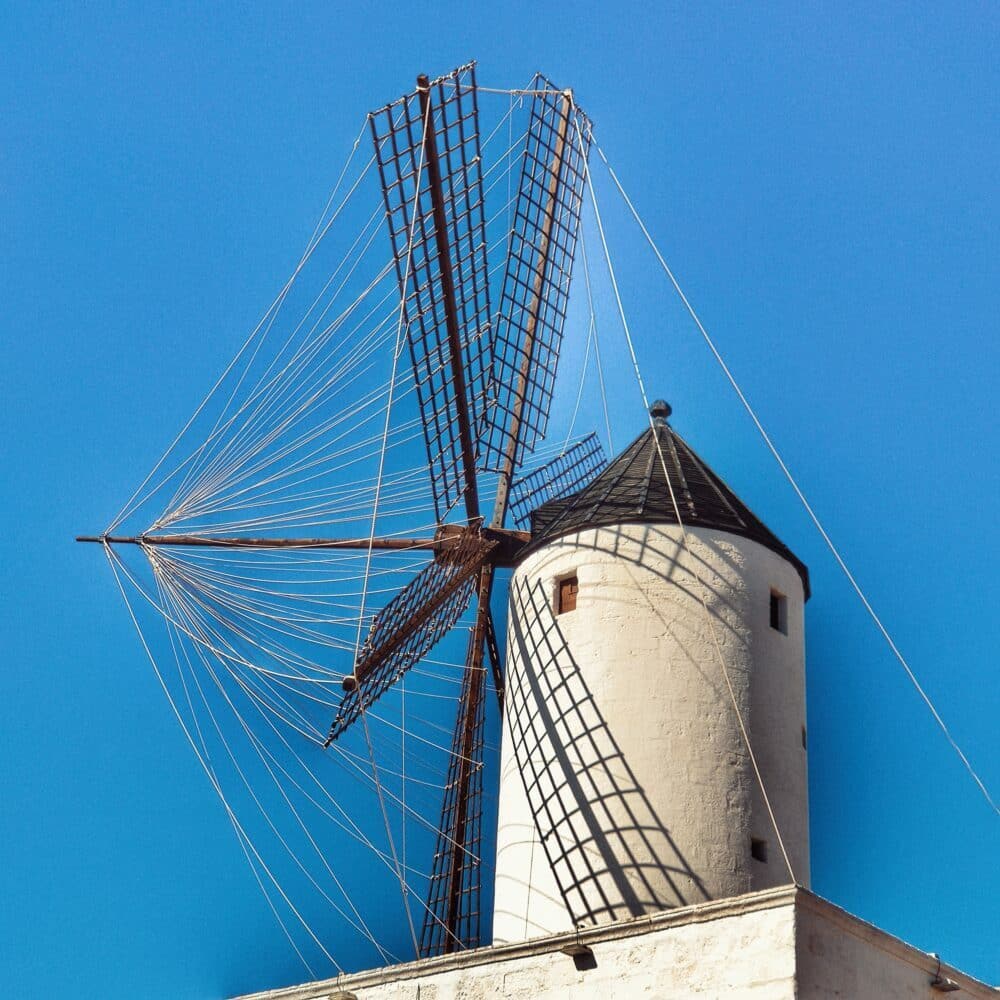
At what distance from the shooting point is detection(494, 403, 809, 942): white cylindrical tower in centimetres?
1151

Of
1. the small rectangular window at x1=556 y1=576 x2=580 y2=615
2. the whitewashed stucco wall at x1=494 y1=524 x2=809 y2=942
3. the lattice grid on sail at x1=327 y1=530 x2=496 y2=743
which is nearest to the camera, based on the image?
the whitewashed stucco wall at x1=494 y1=524 x2=809 y2=942

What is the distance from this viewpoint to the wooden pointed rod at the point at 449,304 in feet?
43.2

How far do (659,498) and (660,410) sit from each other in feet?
4.62

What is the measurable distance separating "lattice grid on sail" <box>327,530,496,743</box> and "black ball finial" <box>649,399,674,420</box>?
89.4 inches

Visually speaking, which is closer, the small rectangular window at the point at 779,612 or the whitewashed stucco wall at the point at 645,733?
the whitewashed stucco wall at the point at 645,733

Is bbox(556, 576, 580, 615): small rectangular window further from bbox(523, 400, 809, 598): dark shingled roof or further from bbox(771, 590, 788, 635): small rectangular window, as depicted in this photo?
bbox(771, 590, 788, 635): small rectangular window

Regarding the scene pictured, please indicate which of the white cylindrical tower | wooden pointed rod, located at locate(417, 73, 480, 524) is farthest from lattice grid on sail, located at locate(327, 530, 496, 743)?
the white cylindrical tower

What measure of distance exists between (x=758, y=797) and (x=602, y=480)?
3.05 metres

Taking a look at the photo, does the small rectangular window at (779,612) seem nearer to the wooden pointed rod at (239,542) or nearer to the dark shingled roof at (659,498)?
the dark shingled roof at (659,498)

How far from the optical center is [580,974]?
1024 centimetres

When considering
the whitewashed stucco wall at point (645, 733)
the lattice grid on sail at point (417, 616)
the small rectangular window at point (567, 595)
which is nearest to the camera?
the whitewashed stucco wall at point (645, 733)

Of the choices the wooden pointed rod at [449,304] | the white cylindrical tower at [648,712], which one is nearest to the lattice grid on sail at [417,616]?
the wooden pointed rod at [449,304]

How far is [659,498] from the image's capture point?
12.9 m

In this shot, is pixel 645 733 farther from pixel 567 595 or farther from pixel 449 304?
pixel 449 304
